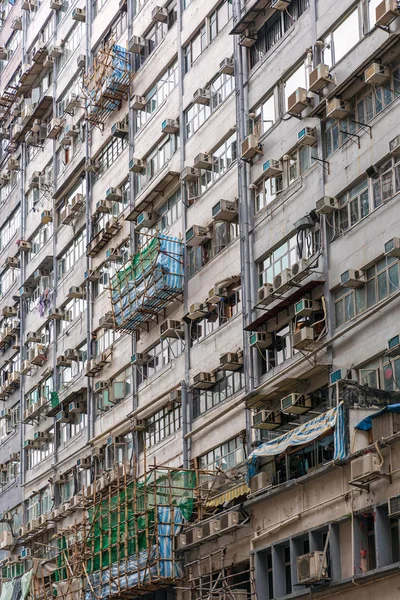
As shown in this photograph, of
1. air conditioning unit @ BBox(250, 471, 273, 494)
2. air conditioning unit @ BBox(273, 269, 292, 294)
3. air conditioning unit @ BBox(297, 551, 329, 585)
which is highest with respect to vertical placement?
air conditioning unit @ BBox(273, 269, 292, 294)

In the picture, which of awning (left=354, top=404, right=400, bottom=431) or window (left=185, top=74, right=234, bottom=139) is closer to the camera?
awning (left=354, top=404, right=400, bottom=431)

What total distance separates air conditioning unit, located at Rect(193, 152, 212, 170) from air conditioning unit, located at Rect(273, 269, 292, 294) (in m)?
6.96

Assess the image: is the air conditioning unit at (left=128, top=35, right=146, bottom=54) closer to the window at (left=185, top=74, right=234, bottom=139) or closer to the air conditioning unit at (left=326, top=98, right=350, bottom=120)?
the window at (left=185, top=74, right=234, bottom=139)

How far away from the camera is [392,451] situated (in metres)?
25.2

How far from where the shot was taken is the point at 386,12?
94.2ft

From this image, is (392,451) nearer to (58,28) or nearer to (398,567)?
(398,567)

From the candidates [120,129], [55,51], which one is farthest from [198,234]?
[55,51]

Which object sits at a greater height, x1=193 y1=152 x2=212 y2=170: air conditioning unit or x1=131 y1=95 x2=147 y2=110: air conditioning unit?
x1=131 y1=95 x2=147 y2=110: air conditioning unit

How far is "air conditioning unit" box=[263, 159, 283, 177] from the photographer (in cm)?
3312

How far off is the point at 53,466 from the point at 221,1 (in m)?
19.0

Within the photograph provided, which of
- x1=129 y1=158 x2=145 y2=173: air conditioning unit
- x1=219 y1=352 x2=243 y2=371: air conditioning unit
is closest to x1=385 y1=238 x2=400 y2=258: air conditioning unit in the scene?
x1=219 y1=352 x2=243 y2=371: air conditioning unit

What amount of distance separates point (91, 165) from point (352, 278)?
791 inches

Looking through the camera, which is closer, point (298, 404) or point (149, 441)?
point (298, 404)

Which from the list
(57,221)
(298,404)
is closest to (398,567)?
(298,404)
